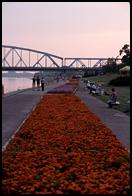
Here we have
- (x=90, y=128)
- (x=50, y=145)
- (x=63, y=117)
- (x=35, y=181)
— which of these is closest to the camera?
(x=35, y=181)

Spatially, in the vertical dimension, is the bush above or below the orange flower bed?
above

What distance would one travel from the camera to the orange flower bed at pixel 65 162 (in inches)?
324

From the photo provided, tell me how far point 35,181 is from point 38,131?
23.7ft

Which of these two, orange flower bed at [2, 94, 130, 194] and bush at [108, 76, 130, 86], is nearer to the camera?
orange flower bed at [2, 94, 130, 194]

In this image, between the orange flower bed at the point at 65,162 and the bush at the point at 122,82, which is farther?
the bush at the point at 122,82

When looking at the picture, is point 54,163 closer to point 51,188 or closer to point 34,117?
point 51,188

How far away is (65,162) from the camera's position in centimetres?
1034

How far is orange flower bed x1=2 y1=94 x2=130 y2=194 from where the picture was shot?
8227mm

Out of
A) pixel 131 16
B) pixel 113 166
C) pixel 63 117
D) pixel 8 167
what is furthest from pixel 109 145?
pixel 63 117

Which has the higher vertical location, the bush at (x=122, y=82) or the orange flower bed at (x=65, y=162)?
the bush at (x=122, y=82)

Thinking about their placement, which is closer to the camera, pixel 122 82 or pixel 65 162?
pixel 65 162

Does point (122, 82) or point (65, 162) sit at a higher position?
point (122, 82)

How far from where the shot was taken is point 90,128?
16.9m

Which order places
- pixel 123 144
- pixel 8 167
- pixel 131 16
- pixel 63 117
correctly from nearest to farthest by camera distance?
pixel 131 16
pixel 8 167
pixel 123 144
pixel 63 117
